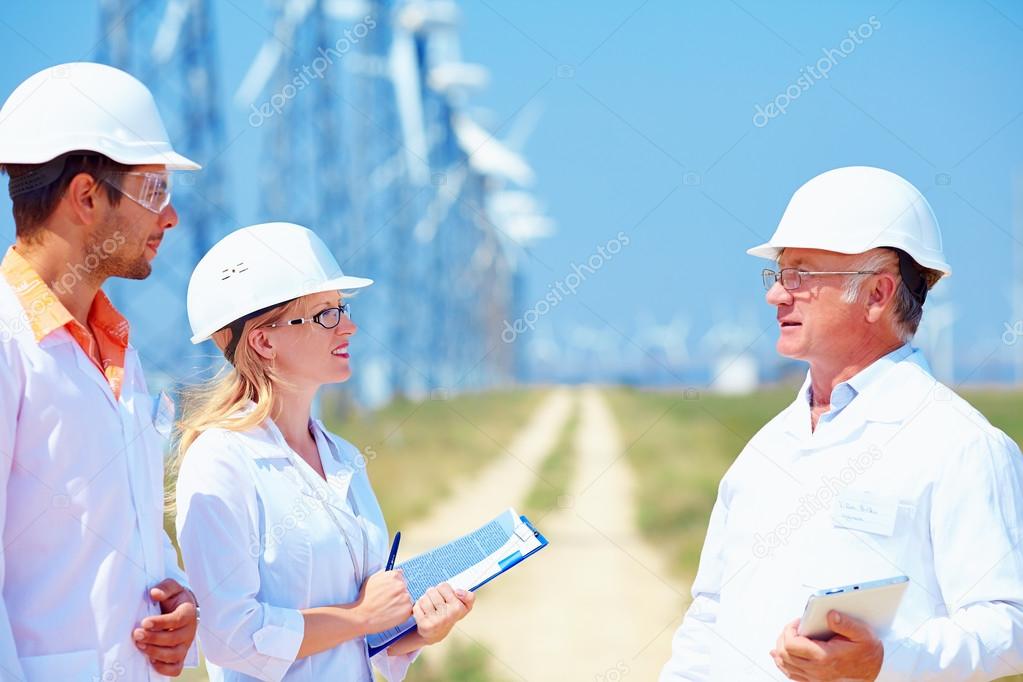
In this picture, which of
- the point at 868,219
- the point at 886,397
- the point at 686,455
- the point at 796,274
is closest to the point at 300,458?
the point at 796,274

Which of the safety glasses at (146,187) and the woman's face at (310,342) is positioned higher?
the safety glasses at (146,187)

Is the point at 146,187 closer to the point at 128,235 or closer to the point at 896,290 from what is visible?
the point at 128,235

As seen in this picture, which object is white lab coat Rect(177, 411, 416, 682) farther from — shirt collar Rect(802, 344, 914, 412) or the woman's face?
shirt collar Rect(802, 344, 914, 412)

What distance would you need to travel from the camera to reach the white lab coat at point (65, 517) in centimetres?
285

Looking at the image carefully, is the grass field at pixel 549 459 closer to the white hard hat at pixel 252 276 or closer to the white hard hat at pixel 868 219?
the white hard hat at pixel 252 276

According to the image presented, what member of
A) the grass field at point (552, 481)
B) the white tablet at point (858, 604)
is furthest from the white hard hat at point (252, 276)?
the grass field at point (552, 481)

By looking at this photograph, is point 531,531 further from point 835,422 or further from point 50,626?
point 50,626

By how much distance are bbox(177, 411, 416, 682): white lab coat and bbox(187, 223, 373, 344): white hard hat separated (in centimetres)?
39

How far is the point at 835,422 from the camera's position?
356cm

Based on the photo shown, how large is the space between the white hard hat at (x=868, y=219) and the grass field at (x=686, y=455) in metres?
4.20

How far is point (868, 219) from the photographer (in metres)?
3.56

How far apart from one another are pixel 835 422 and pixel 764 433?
0.30 metres

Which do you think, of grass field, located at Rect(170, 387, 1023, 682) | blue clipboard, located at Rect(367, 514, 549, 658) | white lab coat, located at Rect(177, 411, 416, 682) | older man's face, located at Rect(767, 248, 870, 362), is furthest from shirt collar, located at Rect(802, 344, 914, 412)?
grass field, located at Rect(170, 387, 1023, 682)

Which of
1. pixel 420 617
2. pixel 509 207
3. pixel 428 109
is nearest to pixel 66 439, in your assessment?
pixel 420 617
